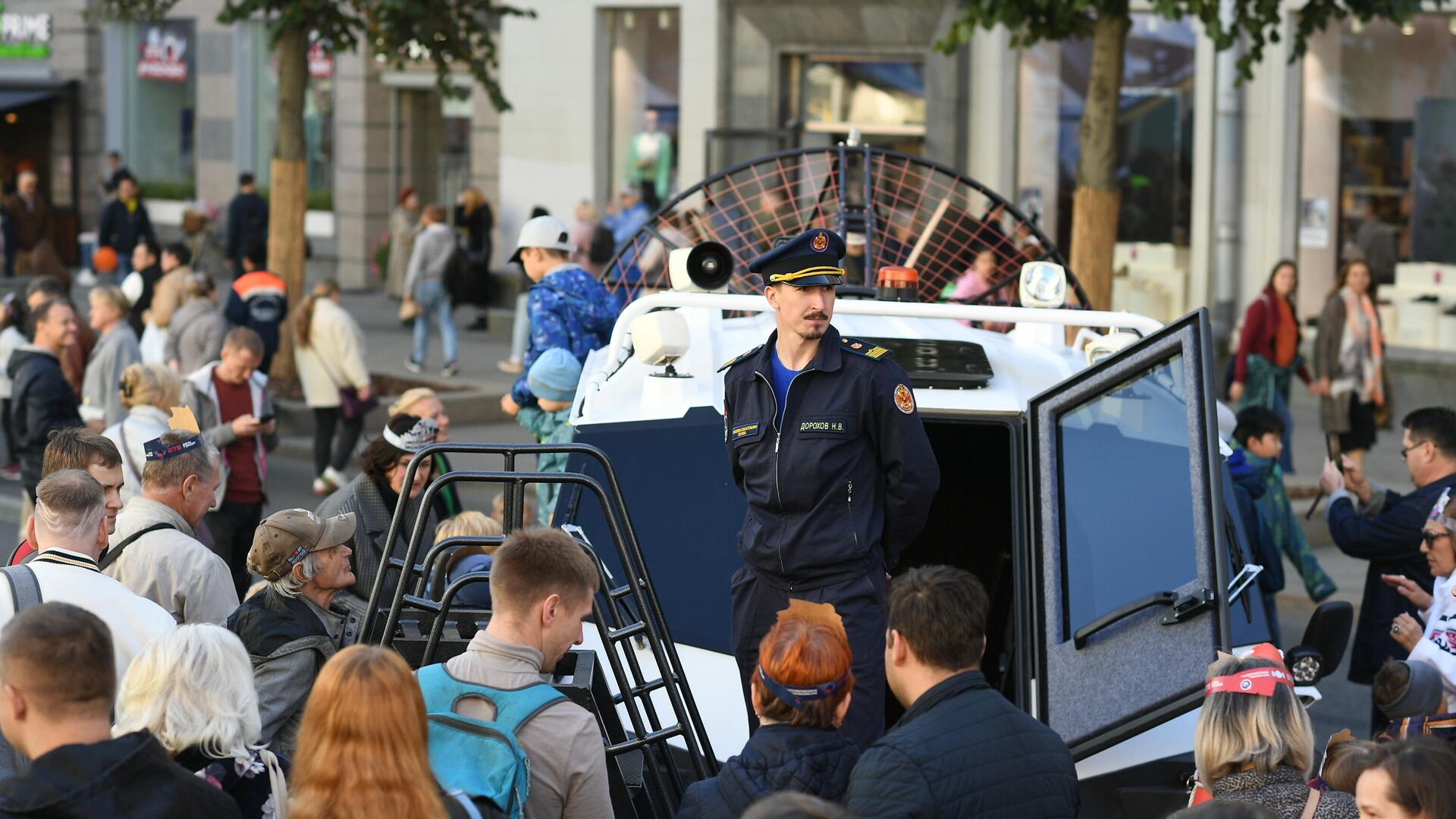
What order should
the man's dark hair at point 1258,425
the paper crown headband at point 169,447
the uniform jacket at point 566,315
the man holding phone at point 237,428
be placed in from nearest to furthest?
the paper crown headband at point 169,447, the uniform jacket at point 566,315, the man's dark hair at point 1258,425, the man holding phone at point 237,428

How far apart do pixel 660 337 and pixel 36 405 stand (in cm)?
517

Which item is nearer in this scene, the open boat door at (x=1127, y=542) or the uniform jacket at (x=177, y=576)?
the open boat door at (x=1127, y=542)

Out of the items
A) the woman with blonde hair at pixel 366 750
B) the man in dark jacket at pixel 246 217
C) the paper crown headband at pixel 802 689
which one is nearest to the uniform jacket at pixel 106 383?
the paper crown headband at pixel 802 689

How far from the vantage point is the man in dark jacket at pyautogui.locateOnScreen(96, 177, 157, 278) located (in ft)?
74.3

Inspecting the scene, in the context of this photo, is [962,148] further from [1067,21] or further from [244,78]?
[244,78]

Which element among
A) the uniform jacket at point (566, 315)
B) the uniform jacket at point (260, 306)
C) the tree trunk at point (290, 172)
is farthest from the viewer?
the tree trunk at point (290, 172)

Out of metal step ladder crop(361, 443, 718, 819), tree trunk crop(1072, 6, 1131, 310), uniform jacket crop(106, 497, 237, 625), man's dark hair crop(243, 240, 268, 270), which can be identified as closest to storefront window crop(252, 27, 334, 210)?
man's dark hair crop(243, 240, 268, 270)

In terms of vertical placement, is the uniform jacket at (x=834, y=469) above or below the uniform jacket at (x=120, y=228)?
below

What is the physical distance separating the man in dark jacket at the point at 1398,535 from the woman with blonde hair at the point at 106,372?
22.6 feet

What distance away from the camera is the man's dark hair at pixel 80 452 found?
19.6 feet

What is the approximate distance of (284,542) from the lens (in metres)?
5.11

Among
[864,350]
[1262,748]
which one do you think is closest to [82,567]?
[864,350]

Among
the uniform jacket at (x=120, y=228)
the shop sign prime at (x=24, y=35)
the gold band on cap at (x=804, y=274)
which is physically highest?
the shop sign prime at (x=24, y=35)

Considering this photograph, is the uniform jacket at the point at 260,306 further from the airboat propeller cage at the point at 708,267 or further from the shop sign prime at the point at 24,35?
the shop sign prime at the point at 24,35
